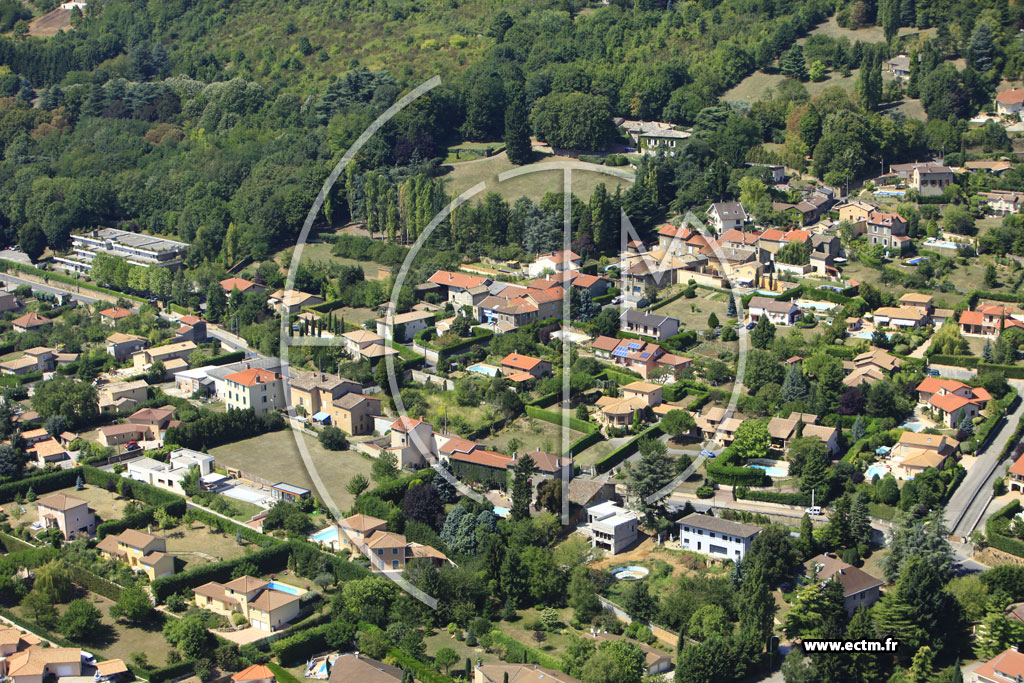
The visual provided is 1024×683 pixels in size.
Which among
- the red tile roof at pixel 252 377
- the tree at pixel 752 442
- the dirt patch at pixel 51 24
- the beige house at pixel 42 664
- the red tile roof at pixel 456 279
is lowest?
the beige house at pixel 42 664

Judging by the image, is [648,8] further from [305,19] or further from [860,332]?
[860,332]

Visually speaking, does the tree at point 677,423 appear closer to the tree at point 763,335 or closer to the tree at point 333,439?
the tree at point 763,335

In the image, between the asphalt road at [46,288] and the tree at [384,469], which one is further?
the asphalt road at [46,288]

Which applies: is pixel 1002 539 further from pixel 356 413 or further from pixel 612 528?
pixel 356 413

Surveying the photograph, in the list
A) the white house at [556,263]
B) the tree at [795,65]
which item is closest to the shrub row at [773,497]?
the white house at [556,263]

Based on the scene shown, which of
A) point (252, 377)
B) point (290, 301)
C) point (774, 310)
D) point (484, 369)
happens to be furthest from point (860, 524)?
point (290, 301)

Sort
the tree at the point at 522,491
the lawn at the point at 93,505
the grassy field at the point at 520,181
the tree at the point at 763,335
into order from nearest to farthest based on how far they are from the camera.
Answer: the tree at the point at 522,491 < the lawn at the point at 93,505 < the tree at the point at 763,335 < the grassy field at the point at 520,181

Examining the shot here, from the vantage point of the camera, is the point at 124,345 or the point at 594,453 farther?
the point at 124,345
